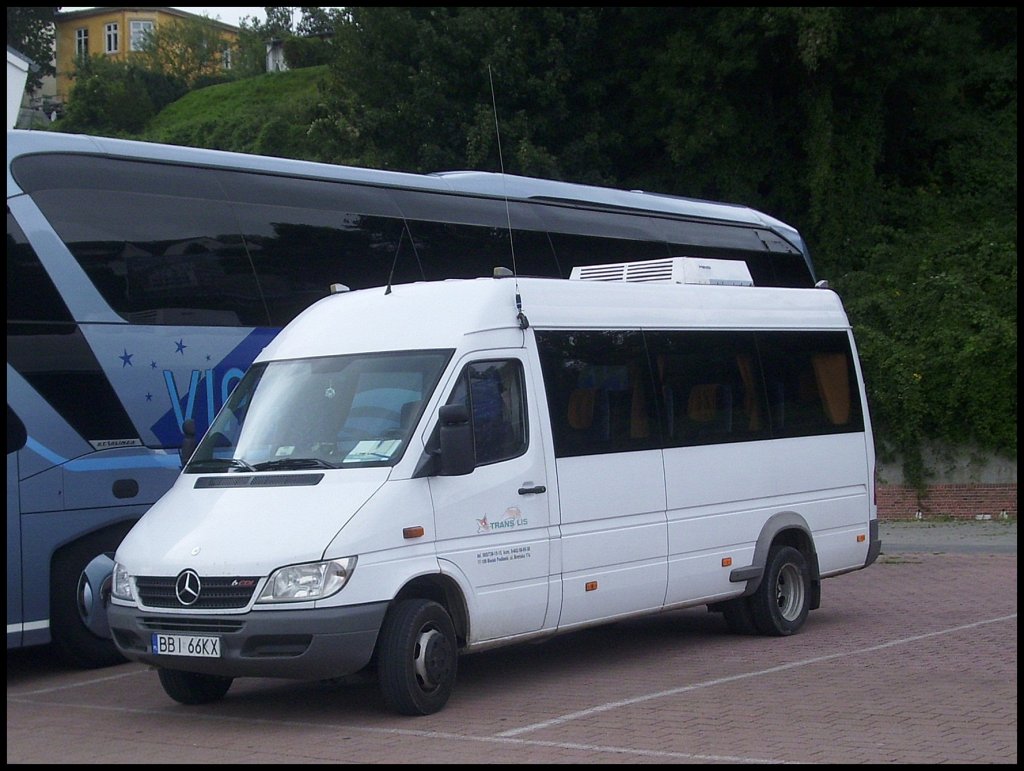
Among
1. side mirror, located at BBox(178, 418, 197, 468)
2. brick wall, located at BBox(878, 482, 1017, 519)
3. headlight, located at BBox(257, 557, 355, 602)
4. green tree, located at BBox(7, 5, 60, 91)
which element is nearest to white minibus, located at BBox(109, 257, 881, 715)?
headlight, located at BBox(257, 557, 355, 602)

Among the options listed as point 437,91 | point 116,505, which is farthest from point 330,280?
point 437,91

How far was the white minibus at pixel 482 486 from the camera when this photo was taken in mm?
8375

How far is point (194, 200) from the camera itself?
11969mm

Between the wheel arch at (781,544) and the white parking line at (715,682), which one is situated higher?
the wheel arch at (781,544)

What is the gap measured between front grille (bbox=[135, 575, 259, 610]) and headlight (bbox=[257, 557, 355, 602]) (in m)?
0.12

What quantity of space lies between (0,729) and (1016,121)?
28.9 m

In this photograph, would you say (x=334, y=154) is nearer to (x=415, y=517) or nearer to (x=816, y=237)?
(x=816, y=237)

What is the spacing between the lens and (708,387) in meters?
11.7

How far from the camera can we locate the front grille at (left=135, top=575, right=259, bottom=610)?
8273mm

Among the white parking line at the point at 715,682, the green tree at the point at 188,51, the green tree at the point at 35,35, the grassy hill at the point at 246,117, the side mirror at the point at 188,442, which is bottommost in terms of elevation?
the white parking line at the point at 715,682

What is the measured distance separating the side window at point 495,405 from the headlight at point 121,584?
2.34 meters

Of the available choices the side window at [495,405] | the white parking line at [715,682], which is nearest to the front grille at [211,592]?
the white parking line at [715,682]

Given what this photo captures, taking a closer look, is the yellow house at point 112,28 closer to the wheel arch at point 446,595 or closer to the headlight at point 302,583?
the wheel arch at point 446,595

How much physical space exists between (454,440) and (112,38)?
104 metres
